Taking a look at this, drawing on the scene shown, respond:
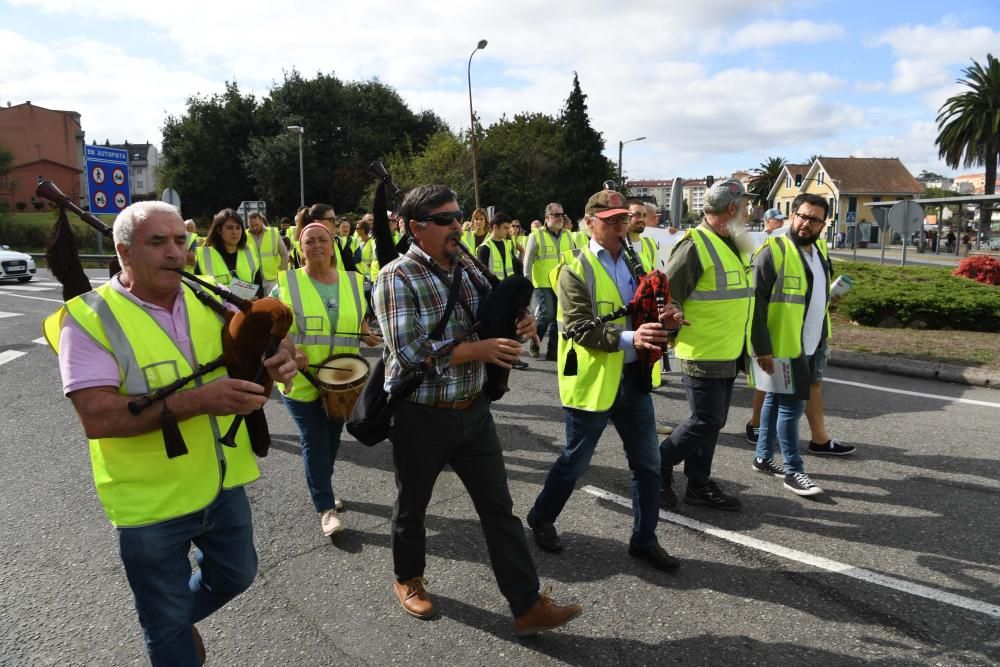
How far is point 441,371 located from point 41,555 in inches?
109

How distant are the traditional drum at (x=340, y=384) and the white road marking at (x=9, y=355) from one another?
306 inches

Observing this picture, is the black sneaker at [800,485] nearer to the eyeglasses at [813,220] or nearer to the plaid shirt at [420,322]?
the eyeglasses at [813,220]

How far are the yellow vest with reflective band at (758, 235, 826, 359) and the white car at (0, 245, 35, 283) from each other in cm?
2249

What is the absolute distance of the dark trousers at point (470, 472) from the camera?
3.06 m

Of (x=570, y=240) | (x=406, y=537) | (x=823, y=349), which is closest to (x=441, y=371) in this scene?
(x=406, y=537)

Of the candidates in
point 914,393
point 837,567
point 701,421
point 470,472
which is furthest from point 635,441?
point 914,393

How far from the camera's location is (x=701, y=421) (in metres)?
4.29

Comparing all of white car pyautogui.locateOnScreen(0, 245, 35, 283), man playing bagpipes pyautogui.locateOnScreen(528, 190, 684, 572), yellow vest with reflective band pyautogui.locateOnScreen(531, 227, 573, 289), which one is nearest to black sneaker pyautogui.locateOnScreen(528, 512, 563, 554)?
man playing bagpipes pyautogui.locateOnScreen(528, 190, 684, 572)

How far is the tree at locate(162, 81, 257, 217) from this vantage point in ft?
166

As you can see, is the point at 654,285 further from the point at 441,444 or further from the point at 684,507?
the point at 684,507

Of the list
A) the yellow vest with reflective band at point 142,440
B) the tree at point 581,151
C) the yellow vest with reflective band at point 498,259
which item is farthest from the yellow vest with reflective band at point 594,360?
the tree at point 581,151

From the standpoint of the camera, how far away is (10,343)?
11016mm

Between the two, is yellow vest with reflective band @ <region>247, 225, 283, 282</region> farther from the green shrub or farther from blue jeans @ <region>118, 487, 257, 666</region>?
the green shrub

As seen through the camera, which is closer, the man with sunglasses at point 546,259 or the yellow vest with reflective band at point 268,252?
the yellow vest with reflective band at point 268,252
